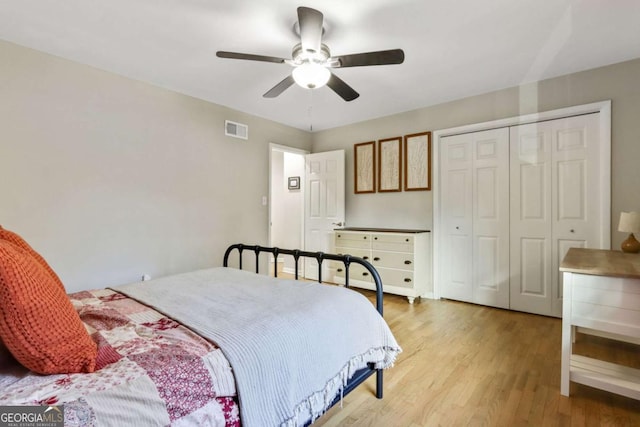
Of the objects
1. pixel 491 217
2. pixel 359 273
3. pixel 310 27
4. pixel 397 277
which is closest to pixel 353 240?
pixel 359 273

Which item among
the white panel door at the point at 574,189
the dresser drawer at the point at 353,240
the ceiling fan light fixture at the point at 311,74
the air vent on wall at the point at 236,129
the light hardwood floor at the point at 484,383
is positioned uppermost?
the air vent on wall at the point at 236,129

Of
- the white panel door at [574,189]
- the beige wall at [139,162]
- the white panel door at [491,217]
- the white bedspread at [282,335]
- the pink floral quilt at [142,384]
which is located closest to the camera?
the pink floral quilt at [142,384]

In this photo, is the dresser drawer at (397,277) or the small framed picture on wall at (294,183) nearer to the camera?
the dresser drawer at (397,277)

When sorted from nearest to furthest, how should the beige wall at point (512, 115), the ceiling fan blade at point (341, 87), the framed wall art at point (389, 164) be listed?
the ceiling fan blade at point (341, 87)
the beige wall at point (512, 115)
the framed wall art at point (389, 164)

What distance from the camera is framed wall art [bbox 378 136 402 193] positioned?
415cm

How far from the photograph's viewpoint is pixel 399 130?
414 centimetres

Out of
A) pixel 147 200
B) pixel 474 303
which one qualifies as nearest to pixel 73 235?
pixel 147 200

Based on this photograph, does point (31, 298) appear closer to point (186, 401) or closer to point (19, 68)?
point (186, 401)

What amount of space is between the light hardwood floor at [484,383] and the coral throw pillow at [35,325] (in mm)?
1271

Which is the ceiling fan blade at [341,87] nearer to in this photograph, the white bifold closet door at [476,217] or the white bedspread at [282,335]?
the white bedspread at [282,335]

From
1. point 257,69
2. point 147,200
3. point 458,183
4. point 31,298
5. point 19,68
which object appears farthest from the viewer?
point 458,183

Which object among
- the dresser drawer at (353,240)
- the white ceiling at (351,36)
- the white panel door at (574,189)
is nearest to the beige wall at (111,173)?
the white ceiling at (351,36)

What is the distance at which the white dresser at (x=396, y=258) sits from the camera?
3.65 meters

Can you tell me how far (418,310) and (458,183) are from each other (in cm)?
160
